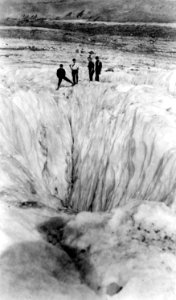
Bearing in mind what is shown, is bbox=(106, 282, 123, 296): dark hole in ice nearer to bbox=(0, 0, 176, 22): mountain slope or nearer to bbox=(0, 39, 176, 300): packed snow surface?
bbox=(0, 39, 176, 300): packed snow surface

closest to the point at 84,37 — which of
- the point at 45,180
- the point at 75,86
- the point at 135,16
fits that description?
the point at 135,16

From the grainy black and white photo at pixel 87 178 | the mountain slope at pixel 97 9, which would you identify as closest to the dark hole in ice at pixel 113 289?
the grainy black and white photo at pixel 87 178

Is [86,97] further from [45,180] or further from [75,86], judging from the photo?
[45,180]

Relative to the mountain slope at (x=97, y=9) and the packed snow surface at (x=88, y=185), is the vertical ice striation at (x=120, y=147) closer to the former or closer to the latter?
the packed snow surface at (x=88, y=185)

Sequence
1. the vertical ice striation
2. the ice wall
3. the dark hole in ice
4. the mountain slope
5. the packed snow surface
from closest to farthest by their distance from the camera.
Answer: the dark hole in ice → the packed snow surface → the ice wall → the vertical ice striation → the mountain slope

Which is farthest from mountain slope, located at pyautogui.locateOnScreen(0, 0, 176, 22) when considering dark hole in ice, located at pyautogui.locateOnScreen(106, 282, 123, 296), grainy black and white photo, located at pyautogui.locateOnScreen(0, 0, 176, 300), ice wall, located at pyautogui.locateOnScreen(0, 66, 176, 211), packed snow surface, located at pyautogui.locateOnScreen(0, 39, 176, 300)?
dark hole in ice, located at pyautogui.locateOnScreen(106, 282, 123, 296)

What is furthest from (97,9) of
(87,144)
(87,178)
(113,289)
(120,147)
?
(113,289)
